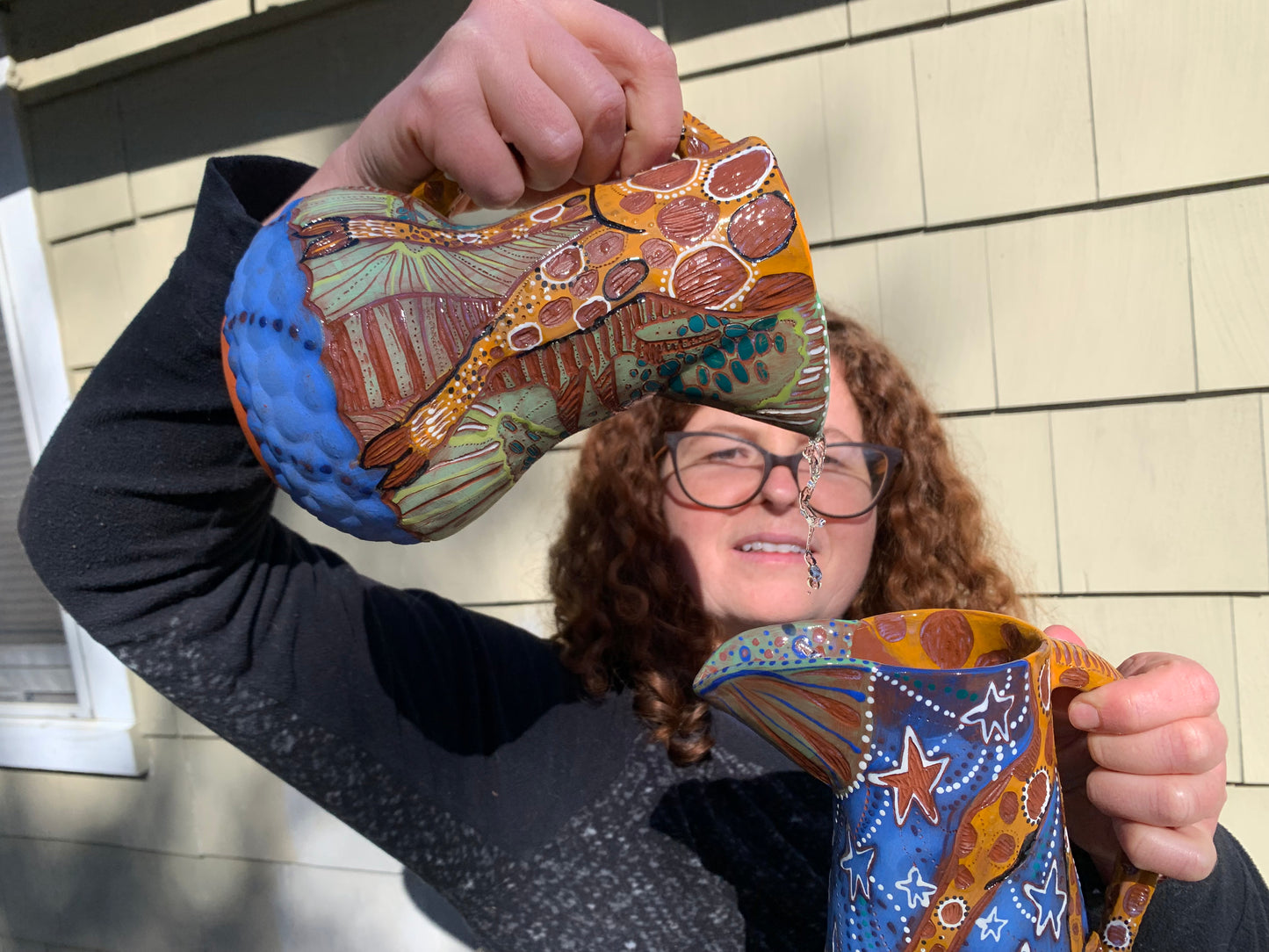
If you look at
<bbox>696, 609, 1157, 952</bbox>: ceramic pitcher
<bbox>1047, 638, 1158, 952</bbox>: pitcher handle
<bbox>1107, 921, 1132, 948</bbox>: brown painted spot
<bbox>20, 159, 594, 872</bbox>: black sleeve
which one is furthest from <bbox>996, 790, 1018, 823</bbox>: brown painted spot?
<bbox>20, 159, 594, 872</bbox>: black sleeve

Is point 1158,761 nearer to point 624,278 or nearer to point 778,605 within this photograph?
point 778,605

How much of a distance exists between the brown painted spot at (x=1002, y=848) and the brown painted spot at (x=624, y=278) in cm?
48

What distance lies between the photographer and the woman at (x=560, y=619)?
2.27 ft

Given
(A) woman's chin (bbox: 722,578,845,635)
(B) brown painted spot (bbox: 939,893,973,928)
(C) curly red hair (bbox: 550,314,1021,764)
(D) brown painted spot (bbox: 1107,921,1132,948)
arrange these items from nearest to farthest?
(B) brown painted spot (bbox: 939,893,973,928), (D) brown painted spot (bbox: 1107,921,1132,948), (A) woman's chin (bbox: 722,578,845,635), (C) curly red hair (bbox: 550,314,1021,764)

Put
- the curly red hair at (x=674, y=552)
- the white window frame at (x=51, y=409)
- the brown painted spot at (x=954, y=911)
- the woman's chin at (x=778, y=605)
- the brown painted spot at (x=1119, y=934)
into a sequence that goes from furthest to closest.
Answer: the white window frame at (x=51, y=409)
the curly red hair at (x=674, y=552)
the woman's chin at (x=778, y=605)
the brown painted spot at (x=1119, y=934)
the brown painted spot at (x=954, y=911)

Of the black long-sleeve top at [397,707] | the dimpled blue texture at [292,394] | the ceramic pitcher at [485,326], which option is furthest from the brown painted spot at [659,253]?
the black long-sleeve top at [397,707]

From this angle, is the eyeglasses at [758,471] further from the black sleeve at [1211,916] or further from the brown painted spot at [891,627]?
the black sleeve at [1211,916]

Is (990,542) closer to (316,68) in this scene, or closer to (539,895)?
(539,895)

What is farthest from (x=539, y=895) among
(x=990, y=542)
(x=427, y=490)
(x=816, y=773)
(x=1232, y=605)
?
(x=1232, y=605)

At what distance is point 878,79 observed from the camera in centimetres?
165

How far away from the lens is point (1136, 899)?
77 centimetres

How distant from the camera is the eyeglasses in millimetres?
1256

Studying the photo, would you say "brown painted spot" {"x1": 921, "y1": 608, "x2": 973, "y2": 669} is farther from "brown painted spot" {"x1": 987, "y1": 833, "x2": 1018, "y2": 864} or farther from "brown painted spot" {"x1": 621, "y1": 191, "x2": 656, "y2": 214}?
"brown painted spot" {"x1": 621, "y1": 191, "x2": 656, "y2": 214}

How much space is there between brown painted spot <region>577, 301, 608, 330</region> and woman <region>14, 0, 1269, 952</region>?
13cm
